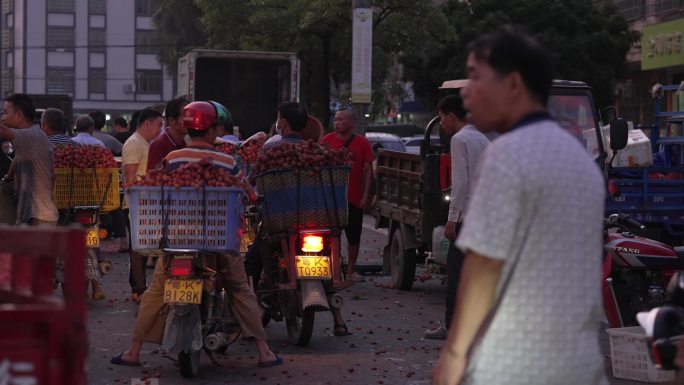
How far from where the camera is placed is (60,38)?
89062 mm

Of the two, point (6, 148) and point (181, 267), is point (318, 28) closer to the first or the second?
point (6, 148)

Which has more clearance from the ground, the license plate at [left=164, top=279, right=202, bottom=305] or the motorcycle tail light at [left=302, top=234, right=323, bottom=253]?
the motorcycle tail light at [left=302, top=234, right=323, bottom=253]

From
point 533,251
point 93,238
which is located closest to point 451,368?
point 533,251

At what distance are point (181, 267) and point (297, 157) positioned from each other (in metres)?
1.74

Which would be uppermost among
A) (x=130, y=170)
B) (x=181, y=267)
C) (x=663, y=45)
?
(x=663, y=45)

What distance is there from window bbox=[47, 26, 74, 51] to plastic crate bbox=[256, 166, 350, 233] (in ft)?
269

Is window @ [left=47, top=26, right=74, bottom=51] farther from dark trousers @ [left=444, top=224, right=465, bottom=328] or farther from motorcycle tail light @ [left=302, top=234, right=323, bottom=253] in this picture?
dark trousers @ [left=444, top=224, right=465, bottom=328]

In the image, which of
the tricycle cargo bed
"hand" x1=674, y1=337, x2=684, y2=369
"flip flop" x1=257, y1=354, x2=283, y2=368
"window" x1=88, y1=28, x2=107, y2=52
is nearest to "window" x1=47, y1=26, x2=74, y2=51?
"window" x1=88, y1=28, x2=107, y2=52

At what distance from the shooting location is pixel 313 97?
39.9 m

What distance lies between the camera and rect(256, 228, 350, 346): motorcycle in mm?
9531

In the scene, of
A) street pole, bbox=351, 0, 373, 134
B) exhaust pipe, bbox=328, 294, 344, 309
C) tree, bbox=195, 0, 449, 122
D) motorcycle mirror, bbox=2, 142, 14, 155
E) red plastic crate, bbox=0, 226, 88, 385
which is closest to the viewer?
red plastic crate, bbox=0, 226, 88, 385

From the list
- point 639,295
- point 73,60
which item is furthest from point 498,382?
point 73,60

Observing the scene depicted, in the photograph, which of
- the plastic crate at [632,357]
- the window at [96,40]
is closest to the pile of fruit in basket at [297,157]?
the plastic crate at [632,357]

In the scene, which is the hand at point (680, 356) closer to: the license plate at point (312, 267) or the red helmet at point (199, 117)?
the red helmet at point (199, 117)
